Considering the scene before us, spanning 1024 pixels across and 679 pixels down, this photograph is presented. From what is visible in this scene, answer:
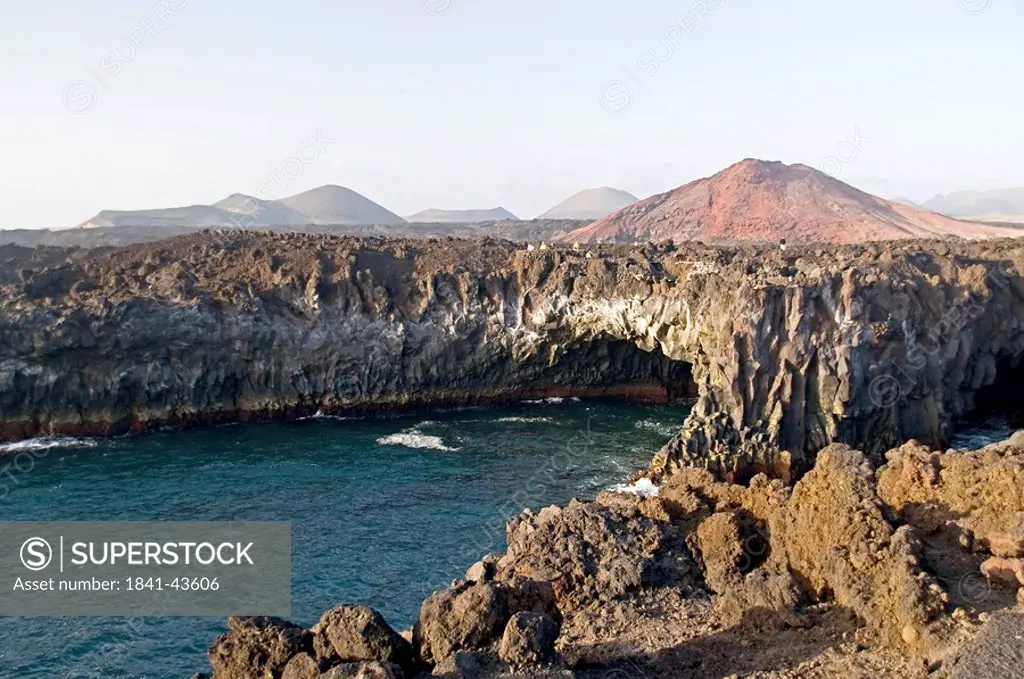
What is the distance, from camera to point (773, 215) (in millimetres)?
94625

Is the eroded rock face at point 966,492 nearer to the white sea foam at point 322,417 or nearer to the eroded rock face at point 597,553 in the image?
the eroded rock face at point 597,553

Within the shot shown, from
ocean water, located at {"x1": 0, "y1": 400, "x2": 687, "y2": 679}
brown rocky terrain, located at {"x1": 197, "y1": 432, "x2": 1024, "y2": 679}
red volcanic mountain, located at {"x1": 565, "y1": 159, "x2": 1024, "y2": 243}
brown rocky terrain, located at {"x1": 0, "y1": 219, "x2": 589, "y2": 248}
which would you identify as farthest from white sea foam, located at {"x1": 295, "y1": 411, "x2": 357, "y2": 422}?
red volcanic mountain, located at {"x1": 565, "y1": 159, "x2": 1024, "y2": 243}

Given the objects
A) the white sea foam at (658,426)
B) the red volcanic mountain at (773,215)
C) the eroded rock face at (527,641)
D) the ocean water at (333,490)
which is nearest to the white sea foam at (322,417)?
the ocean water at (333,490)

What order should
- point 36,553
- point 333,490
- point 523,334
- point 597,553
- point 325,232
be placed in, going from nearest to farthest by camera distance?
point 597,553 < point 36,553 < point 333,490 < point 523,334 < point 325,232

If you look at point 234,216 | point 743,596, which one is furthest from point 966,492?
point 234,216

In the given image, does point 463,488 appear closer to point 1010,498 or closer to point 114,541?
point 114,541

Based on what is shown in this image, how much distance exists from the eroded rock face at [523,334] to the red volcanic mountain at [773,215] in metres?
34.7

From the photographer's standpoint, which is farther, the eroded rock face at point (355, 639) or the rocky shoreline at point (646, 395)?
the rocky shoreline at point (646, 395)

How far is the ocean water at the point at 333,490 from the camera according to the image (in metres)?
23.1

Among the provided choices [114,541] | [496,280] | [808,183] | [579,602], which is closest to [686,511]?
[579,602]

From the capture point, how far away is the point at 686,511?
1981cm

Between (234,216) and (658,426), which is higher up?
(234,216)

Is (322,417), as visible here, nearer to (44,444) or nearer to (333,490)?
(333,490)

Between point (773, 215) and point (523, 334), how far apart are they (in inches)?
2166
